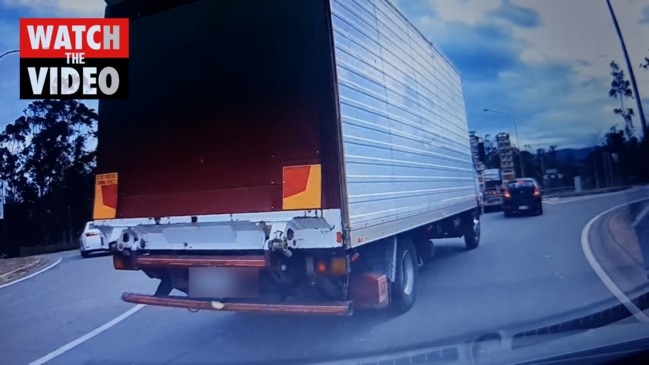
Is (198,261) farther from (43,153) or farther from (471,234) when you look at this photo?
(471,234)

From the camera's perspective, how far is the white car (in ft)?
15.6

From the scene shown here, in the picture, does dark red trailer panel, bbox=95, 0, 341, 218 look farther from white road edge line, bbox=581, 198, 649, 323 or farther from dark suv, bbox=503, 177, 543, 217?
dark suv, bbox=503, 177, 543, 217

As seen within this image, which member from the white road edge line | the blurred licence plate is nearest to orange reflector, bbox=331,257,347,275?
the blurred licence plate

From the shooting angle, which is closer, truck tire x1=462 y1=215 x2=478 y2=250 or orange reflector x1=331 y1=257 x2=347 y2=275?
orange reflector x1=331 y1=257 x2=347 y2=275

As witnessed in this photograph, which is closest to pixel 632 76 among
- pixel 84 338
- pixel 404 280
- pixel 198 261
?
pixel 404 280

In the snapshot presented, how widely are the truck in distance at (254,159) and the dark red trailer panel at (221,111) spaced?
1 cm

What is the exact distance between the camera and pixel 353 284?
4.40 metres

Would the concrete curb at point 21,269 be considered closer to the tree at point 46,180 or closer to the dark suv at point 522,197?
the tree at point 46,180

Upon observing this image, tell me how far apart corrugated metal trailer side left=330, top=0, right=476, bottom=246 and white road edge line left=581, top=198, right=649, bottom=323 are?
207 cm

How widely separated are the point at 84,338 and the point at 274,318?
194cm

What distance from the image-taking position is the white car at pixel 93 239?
477cm

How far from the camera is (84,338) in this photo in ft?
17.3

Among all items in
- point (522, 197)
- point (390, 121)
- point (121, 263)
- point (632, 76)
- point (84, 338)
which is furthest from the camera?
point (522, 197)

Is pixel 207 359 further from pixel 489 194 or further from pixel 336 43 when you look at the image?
pixel 489 194
